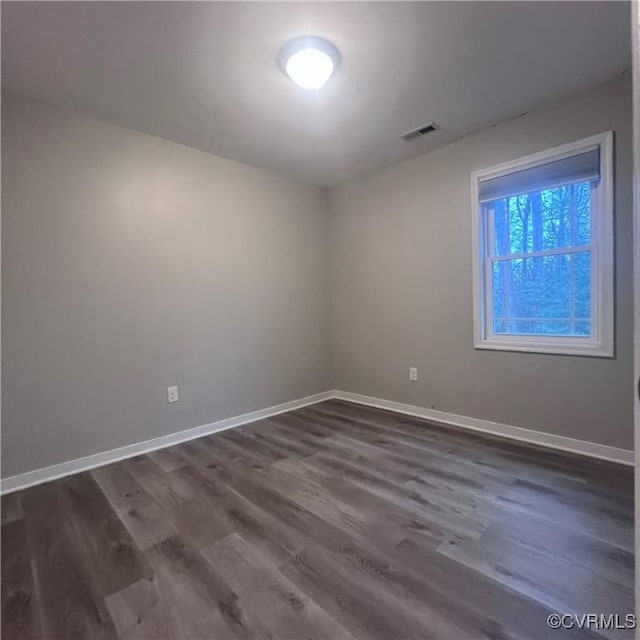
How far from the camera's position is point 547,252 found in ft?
8.43


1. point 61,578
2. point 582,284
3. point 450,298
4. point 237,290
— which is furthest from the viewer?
point 237,290

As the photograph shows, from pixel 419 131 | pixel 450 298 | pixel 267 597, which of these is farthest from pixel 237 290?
pixel 267 597

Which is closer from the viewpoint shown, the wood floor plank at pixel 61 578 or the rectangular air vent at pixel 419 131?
the wood floor plank at pixel 61 578

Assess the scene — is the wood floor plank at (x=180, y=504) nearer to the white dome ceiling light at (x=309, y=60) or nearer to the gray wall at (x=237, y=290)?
the gray wall at (x=237, y=290)

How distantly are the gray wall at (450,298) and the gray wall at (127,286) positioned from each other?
2.55 feet

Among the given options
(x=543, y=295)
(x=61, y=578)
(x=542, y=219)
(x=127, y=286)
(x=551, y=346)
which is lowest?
(x=61, y=578)

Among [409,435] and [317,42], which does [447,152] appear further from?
[409,435]

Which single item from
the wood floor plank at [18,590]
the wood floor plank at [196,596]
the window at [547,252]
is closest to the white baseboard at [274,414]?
the wood floor plank at [18,590]

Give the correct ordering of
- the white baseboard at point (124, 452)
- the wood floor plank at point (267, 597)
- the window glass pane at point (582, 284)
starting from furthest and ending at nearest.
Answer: the window glass pane at point (582, 284) < the white baseboard at point (124, 452) < the wood floor plank at point (267, 597)

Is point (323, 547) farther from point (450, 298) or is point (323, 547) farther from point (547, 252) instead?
point (547, 252)

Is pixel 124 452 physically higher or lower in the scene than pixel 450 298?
lower

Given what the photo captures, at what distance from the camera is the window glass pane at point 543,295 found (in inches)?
96.0

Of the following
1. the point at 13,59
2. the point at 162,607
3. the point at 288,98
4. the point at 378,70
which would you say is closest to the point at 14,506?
the point at 162,607

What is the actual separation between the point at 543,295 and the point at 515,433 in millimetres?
1107
